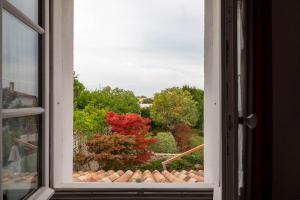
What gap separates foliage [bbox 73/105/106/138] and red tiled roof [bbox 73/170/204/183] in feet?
1.32

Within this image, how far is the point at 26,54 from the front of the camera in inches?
78.4

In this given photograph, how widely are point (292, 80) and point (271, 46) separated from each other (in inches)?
10.8

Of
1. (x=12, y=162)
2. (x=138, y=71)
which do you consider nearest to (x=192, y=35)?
(x=138, y=71)

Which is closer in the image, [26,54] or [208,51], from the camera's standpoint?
[26,54]

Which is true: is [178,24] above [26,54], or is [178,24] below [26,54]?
above

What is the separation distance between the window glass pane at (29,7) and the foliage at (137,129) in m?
1.52

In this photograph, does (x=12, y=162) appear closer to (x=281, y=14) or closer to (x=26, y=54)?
(x=26, y=54)

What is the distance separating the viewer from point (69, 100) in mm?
2787

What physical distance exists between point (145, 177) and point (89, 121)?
859mm

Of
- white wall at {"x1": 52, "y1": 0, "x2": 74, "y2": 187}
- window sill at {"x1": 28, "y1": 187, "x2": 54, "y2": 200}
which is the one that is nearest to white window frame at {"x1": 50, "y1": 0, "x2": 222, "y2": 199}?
white wall at {"x1": 52, "y1": 0, "x2": 74, "y2": 187}

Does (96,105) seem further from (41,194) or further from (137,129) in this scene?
(41,194)

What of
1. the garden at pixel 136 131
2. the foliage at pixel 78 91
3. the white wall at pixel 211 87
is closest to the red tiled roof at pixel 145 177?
the garden at pixel 136 131

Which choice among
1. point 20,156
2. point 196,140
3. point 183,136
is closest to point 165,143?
point 183,136

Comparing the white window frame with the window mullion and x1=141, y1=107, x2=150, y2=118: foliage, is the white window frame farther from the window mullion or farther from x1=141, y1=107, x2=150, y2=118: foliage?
x1=141, y1=107, x2=150, y2=118: foliage
